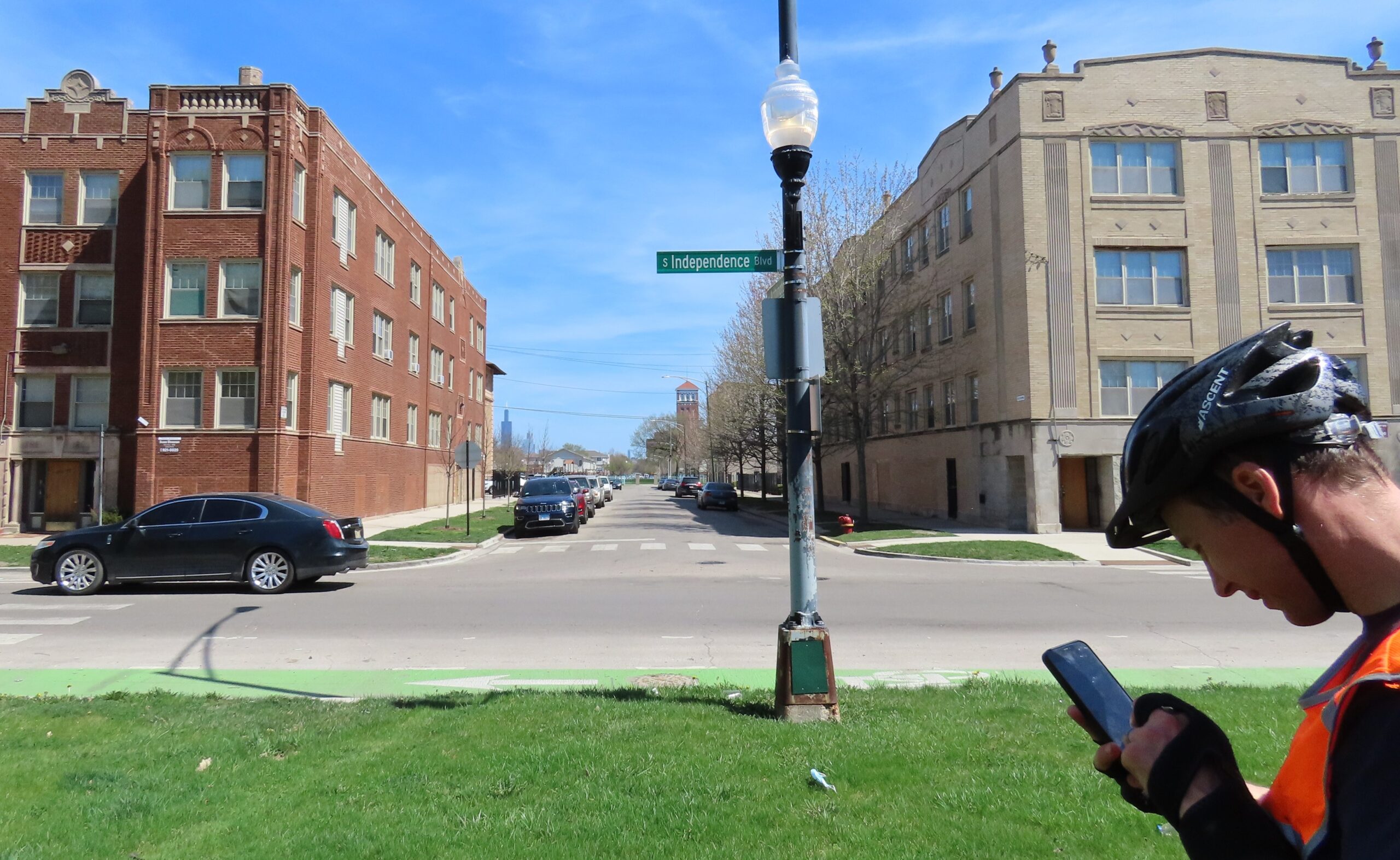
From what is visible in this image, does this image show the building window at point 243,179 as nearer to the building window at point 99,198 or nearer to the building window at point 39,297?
the building window at point 99,198

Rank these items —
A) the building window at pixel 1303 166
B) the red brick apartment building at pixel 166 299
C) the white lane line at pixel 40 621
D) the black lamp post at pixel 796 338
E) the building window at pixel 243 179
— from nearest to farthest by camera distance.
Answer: the black lamp post at pixel 796 338
the white lane line at pixel 40 621
the red brick apartment building at pixel 166 299
the building window at pixel 243 179
the building window at pixel 1303 166

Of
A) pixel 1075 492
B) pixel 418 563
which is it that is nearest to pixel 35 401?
pixel 418 563

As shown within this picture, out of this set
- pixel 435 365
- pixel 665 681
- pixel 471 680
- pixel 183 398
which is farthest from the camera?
pixel 435 365

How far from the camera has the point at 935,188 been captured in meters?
33.4

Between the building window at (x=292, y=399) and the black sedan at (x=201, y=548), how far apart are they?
12519 millimetres

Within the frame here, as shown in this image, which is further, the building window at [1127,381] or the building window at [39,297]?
the building window at [39,297]

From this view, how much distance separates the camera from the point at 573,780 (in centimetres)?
459

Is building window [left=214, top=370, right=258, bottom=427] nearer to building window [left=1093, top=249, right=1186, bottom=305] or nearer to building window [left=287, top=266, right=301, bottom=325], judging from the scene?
building window [left=287, top=266, right=301, bottom=325]

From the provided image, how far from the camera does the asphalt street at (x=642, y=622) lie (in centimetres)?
902

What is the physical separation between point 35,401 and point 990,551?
2795 cm

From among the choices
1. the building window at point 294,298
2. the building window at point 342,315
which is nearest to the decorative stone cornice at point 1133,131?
the building window at point 294,298

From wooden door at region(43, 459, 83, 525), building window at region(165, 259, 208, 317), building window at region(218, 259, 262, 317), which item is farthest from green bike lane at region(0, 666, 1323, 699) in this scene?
wooden door at region(43, 459, 83, 525)

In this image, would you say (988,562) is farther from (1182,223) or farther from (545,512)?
(1182,223)

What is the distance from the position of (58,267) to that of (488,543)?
16283 mm
